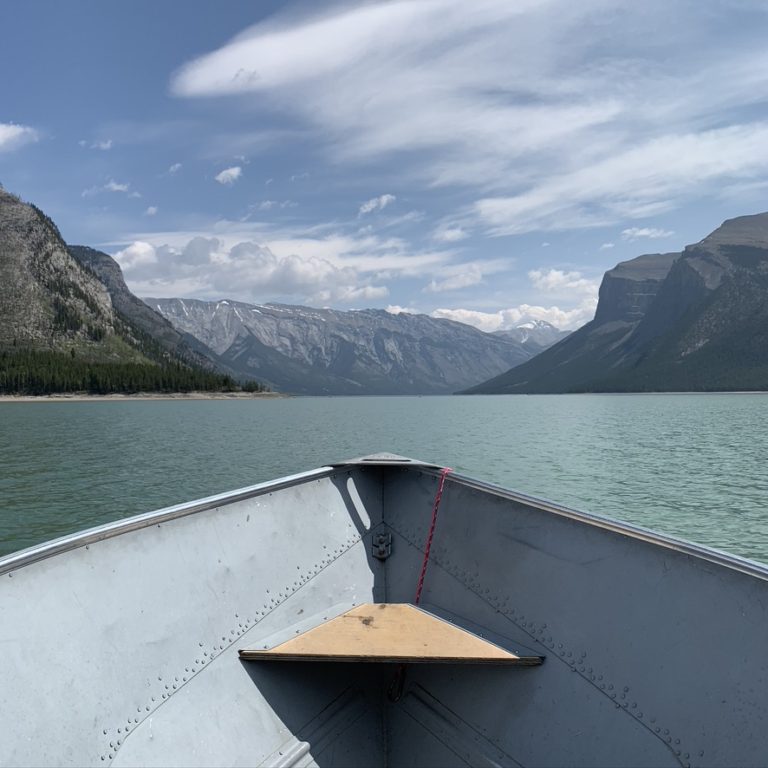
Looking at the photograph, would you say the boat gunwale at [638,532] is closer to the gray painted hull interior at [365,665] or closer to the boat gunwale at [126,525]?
the gray painted hull interior at [365,665]

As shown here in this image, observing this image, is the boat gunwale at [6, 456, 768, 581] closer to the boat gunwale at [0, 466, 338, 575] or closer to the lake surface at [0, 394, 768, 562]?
the boat gunwale at [0, 466, 338, 575]

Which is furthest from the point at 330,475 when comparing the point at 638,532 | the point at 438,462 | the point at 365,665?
the point at 438,462

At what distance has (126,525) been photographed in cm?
559

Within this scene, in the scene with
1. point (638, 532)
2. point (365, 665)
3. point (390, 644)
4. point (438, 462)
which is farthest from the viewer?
point (438, 462)

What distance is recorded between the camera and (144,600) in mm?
5508

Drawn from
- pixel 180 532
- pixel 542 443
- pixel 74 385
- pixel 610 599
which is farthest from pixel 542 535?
pixel 74 385

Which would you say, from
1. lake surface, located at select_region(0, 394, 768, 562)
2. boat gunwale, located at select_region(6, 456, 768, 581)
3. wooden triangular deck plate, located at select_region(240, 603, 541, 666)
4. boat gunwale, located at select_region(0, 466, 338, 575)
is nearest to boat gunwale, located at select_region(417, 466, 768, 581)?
boat gunwale, located at select_region(6, 456, 768, 581)

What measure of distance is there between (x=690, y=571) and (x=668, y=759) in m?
1.47

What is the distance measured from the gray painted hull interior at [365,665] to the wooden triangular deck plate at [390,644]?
226 millimetres

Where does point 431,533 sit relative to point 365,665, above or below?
above

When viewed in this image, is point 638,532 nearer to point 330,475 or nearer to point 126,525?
point 330,475

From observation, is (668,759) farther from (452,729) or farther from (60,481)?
(60,481)

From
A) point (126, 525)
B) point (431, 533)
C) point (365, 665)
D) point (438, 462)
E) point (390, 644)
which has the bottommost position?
point (438, 462)

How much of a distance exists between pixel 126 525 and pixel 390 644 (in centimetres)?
300
